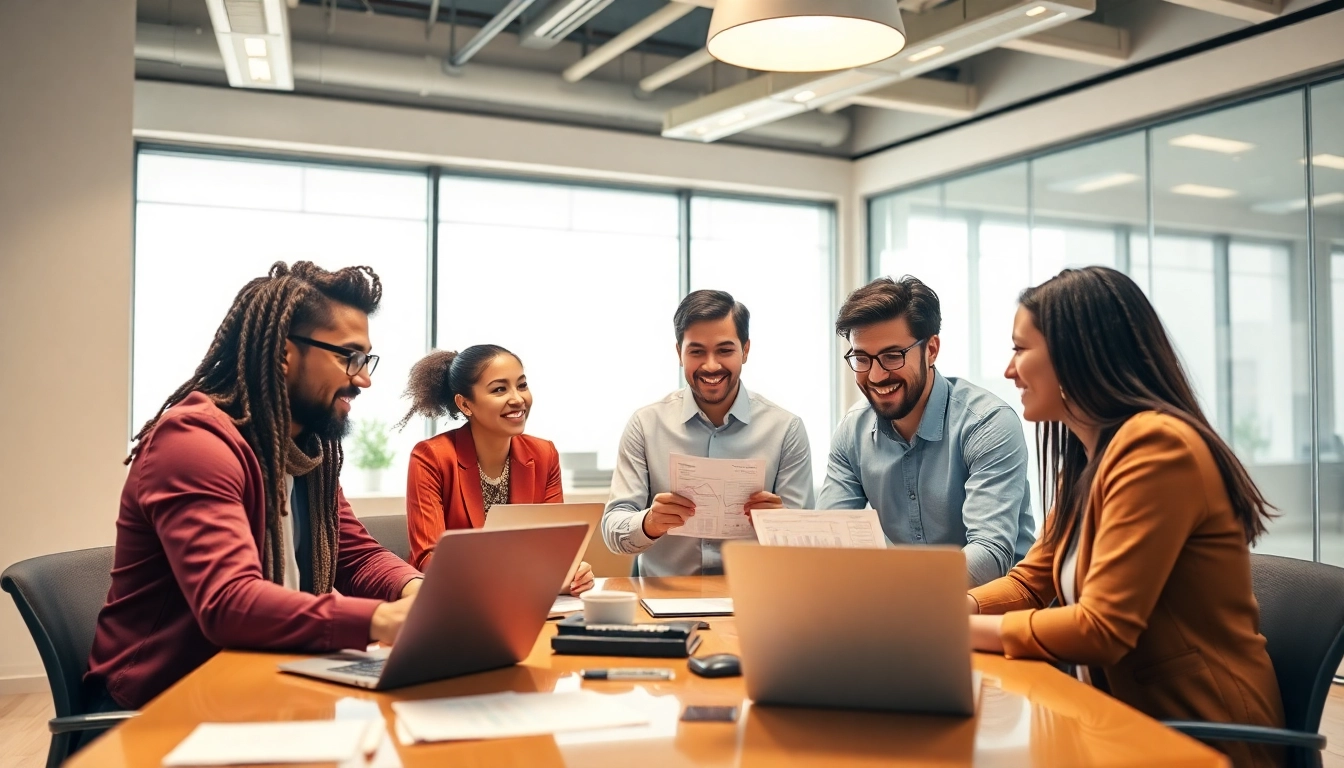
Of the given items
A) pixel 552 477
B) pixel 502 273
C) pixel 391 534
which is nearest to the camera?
pixel 391 534

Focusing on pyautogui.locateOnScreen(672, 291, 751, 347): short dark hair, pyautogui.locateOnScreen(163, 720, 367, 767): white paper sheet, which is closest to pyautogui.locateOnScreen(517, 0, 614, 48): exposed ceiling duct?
pyautogui.locateOnScreen(672, 291, 751, 347): short dark hair

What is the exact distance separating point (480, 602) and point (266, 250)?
5.14 meters

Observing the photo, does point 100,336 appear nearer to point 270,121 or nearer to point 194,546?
point 270,121

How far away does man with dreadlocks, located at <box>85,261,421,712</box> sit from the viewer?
1.80 m

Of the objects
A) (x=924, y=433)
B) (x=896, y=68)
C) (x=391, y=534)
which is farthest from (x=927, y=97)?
(x=391, y=534)

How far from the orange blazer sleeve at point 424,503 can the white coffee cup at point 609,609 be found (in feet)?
4.13

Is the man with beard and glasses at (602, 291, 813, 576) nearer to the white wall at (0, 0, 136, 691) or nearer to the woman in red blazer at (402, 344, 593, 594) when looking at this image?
the woman in red blazer at (402, 344, 593, 594)

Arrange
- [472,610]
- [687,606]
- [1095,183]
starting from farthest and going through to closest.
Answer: [1095,183] < [687,606] < [472,610]

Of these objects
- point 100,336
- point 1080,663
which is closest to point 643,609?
point 1080,663

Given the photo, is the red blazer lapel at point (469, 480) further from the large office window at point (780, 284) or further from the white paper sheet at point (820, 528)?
the large office window at point (780, 284)

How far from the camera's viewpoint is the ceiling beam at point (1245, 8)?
4.56 m

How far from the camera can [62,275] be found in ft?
15.0

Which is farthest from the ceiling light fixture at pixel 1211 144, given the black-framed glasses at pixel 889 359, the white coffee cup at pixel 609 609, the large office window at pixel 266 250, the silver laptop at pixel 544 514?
the white coffee cup at pixel 609 609

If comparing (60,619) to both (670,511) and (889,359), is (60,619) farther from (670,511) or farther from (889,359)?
(889,359)
